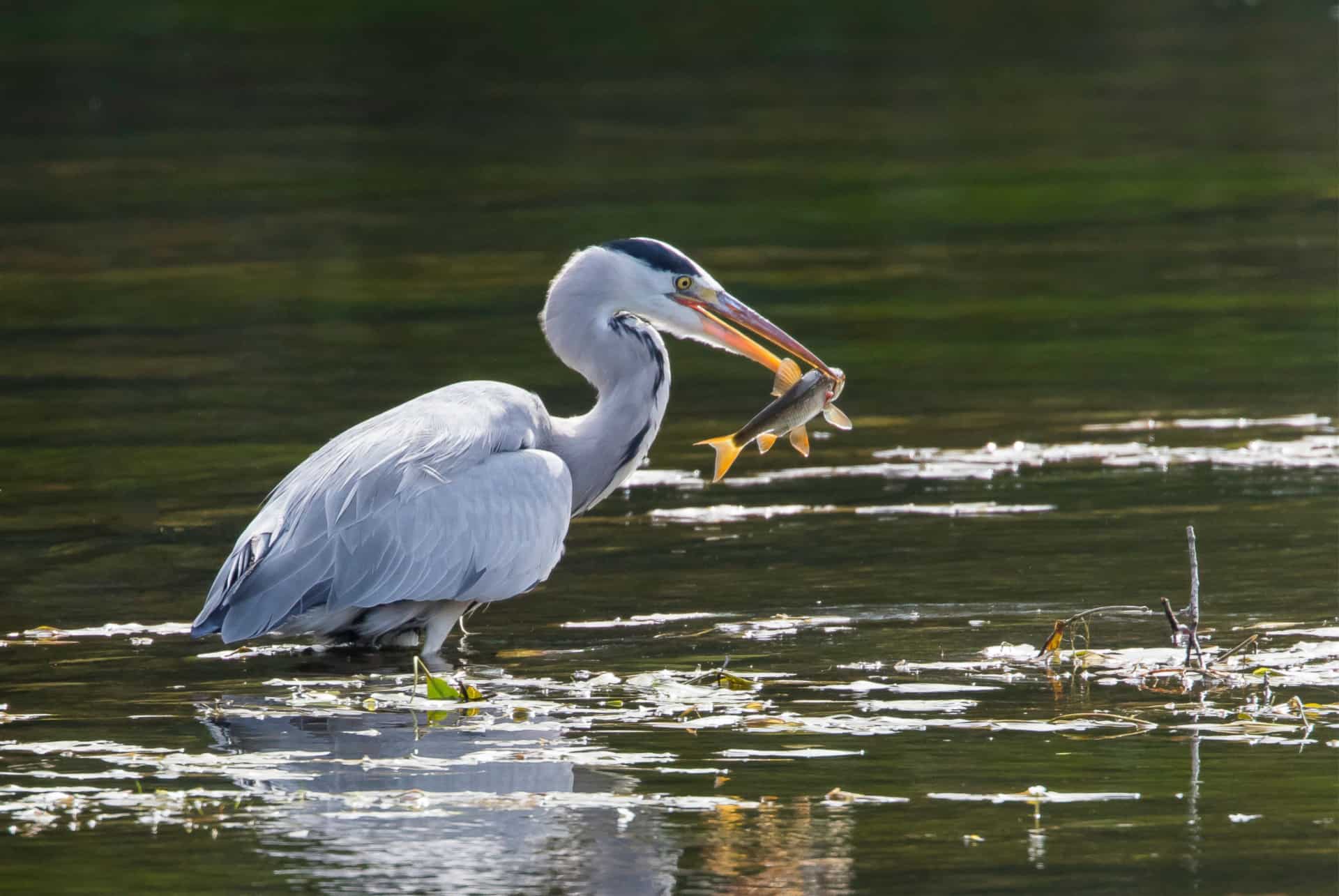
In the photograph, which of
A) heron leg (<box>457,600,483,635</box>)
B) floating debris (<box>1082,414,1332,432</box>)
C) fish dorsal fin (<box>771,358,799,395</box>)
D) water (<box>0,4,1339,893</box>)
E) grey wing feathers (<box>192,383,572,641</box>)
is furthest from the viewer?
floating debris (<box>1082,414,1332,432</box>)

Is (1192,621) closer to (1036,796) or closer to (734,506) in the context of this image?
(1036,796)

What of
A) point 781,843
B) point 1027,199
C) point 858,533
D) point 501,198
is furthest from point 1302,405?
point 501,198

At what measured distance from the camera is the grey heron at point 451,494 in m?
8.05

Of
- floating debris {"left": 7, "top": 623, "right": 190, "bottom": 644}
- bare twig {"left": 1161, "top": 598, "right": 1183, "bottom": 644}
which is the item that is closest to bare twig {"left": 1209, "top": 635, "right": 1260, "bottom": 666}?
bare twig {"left": 1161, "top": 598, "right": 1183, "bottom": 644}

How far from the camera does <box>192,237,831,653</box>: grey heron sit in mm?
8055

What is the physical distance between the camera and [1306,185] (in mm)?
19609

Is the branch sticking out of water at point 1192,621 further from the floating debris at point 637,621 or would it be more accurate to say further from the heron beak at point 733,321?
the heron beak at point 733,321

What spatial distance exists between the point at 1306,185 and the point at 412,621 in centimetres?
1303

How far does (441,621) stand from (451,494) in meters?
0.44

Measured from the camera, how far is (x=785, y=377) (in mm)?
9117

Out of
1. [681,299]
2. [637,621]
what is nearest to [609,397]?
[681,299]

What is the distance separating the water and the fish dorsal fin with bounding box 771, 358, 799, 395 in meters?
0.70

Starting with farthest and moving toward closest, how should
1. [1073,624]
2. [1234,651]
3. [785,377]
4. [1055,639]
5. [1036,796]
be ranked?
[785,377], [1073,624], [1055,639], [1234,651], [1036,796]

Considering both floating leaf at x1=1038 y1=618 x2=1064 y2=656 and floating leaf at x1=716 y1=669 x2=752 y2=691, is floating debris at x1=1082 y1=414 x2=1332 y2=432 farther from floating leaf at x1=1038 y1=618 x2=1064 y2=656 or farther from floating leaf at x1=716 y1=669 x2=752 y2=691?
floating leaf at x1=716 y1=669 x2=752 y2=691
